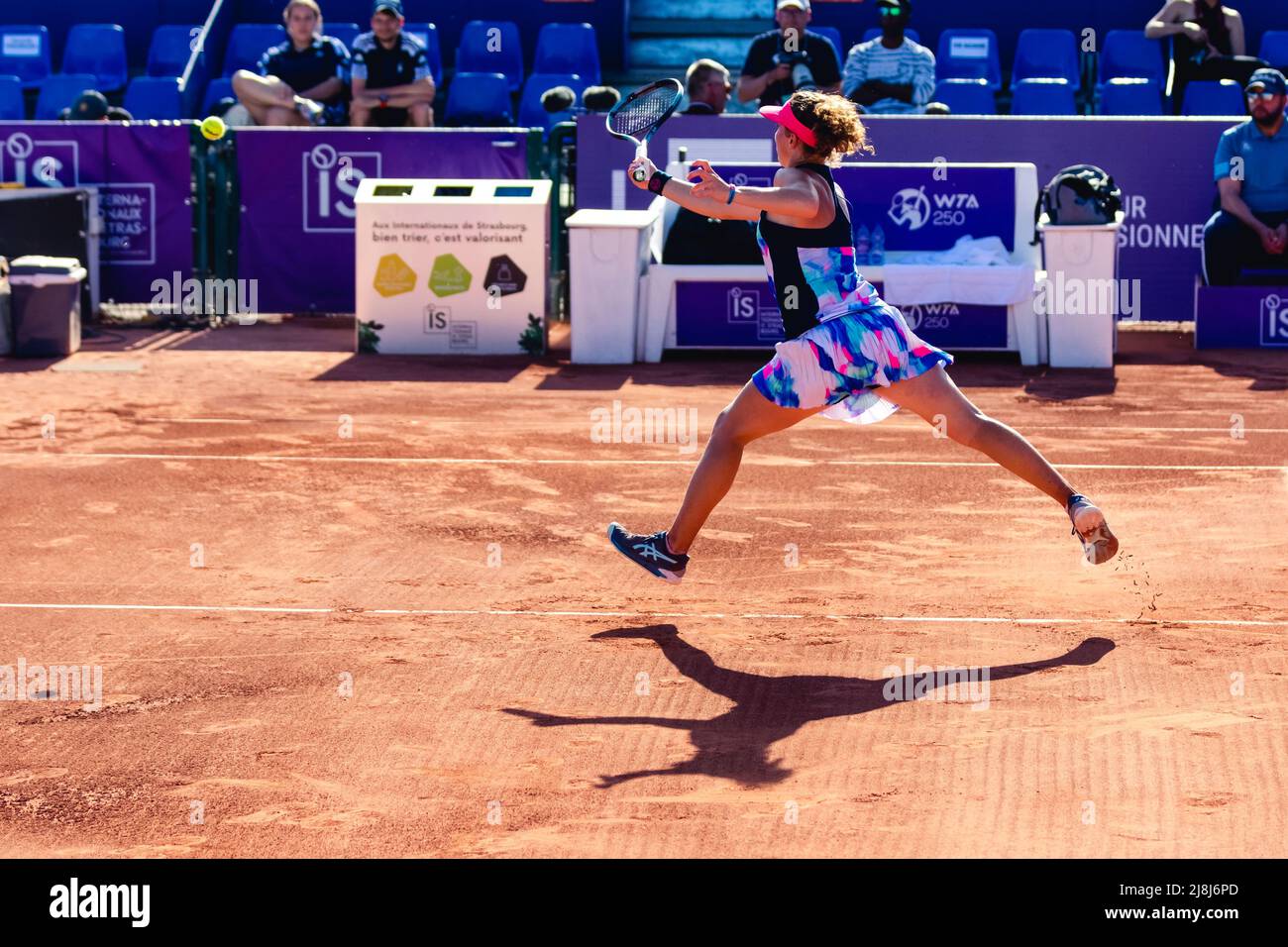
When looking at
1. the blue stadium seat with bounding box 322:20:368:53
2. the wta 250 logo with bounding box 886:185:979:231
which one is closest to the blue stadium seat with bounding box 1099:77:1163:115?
the wta 250 logo with bounding box 886:185:979:231

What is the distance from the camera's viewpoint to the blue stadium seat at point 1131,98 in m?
18.5

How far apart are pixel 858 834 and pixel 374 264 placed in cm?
1071

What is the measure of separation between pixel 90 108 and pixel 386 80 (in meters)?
2.78

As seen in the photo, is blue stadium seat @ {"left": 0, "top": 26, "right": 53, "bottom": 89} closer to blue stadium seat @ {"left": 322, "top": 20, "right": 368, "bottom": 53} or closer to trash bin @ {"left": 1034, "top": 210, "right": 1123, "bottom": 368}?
blue stadium seat @ {"left": 322, "top": 20, "right": 368, "bottom": 53}

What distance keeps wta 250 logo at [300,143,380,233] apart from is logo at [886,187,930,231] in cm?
464

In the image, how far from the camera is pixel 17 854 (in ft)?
15.9

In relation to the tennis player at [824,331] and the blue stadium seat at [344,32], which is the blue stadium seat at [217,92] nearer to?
the blue stadium seat at [344,32]

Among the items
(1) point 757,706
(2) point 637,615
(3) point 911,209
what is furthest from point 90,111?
(1) point 757,706

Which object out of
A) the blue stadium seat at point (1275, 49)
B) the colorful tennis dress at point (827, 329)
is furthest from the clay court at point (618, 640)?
the blue stadium seat at point (1275, 49)

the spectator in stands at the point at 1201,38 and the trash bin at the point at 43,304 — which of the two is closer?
the trash bin at the point at 43,304

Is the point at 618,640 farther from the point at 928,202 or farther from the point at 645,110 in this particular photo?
the point at 928,202

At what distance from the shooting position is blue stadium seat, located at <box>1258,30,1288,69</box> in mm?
19062

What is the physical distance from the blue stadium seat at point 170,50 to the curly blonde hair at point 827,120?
15245 millimetres

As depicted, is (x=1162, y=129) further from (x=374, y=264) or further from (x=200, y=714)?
(x=200, y=714)
